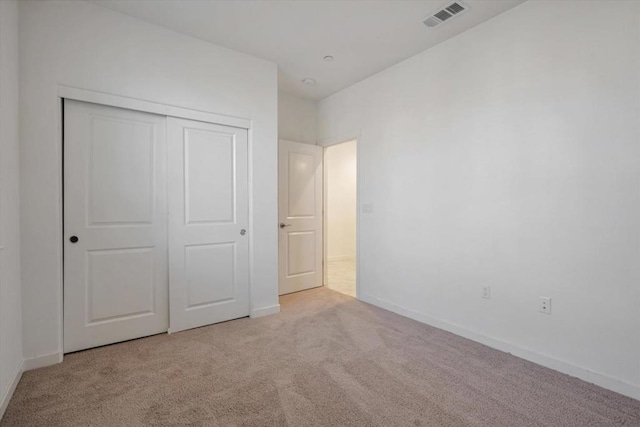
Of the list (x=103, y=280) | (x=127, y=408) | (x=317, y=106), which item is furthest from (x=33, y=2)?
(x=317, y=106)

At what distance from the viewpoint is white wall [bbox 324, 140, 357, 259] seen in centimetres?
671

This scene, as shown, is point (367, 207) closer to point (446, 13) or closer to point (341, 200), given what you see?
point (446, 13)

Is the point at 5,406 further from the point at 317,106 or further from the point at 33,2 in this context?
the point at 317,106

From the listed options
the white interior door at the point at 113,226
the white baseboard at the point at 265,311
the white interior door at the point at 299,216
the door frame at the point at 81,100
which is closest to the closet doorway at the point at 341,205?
the white interior door at the point at 299,216

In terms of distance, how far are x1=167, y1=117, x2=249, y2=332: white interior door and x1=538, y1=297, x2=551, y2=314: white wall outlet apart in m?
2.60

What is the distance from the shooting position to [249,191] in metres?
3.22

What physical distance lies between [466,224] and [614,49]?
4.97 ft

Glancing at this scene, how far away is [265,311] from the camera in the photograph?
328 cm

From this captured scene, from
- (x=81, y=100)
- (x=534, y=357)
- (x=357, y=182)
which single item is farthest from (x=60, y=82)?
(x=534, y=357)

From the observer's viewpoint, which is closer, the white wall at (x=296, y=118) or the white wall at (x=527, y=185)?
the white wall at (x=527, y=185)

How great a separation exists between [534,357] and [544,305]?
407mm

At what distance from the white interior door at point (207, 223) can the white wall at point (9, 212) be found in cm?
100

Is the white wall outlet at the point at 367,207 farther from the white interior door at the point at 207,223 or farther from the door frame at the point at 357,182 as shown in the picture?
the white interior door at the point at 207,223

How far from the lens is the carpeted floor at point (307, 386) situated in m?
1.68
